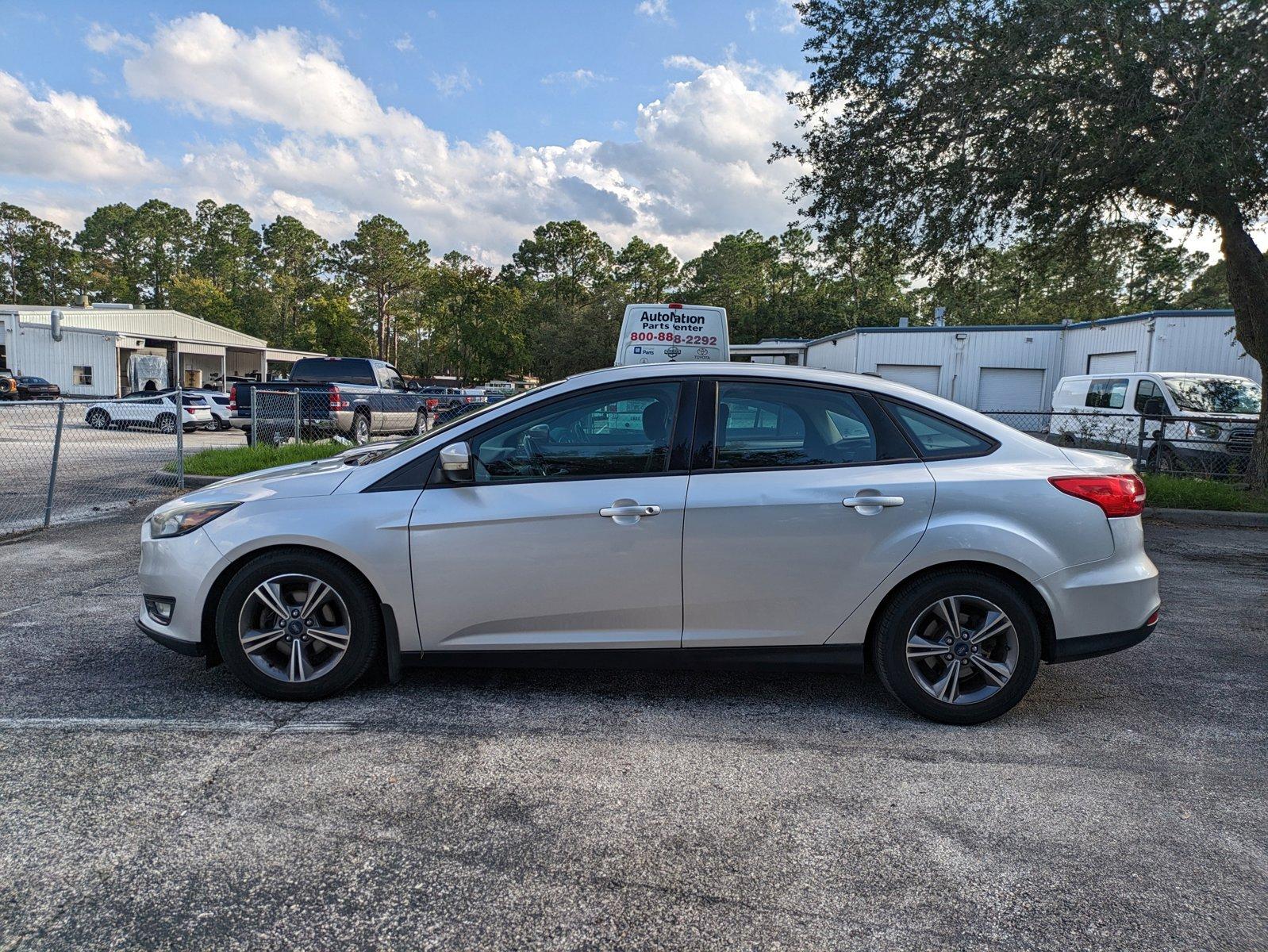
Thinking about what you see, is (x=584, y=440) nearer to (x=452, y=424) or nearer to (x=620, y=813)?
(x=452, y=424)

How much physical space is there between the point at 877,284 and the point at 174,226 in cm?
10364

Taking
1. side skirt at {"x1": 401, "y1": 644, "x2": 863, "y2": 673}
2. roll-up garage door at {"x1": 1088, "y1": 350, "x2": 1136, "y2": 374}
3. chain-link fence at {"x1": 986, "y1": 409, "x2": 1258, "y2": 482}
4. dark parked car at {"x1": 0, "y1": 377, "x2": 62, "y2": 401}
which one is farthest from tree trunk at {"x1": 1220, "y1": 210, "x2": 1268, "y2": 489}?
dark parked car at {"x1": 0, "y1": 377, "x2": 62, "y2": 401}

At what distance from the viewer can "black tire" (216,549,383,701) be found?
142 inches

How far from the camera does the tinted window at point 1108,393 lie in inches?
589

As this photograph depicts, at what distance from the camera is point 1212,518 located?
10.3 metres

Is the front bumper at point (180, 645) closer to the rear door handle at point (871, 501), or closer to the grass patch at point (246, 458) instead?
the rear door handle at point (871, 501)

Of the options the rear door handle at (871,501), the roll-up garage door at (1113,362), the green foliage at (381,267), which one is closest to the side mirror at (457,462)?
the rear door handle at (871,501)

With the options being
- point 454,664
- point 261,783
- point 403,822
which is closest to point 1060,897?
point 403,822

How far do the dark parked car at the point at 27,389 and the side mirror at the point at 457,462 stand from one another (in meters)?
39.4

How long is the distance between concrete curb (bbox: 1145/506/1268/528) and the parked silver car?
26.9 ft

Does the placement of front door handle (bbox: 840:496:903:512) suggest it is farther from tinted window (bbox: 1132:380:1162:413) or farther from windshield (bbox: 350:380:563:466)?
tinted window (bbox: 1132:380:1162:413)

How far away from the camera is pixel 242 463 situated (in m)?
12.0

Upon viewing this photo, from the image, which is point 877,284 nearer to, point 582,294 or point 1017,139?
point 1017,139

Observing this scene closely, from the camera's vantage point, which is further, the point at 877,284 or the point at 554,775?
the point at 877,284
